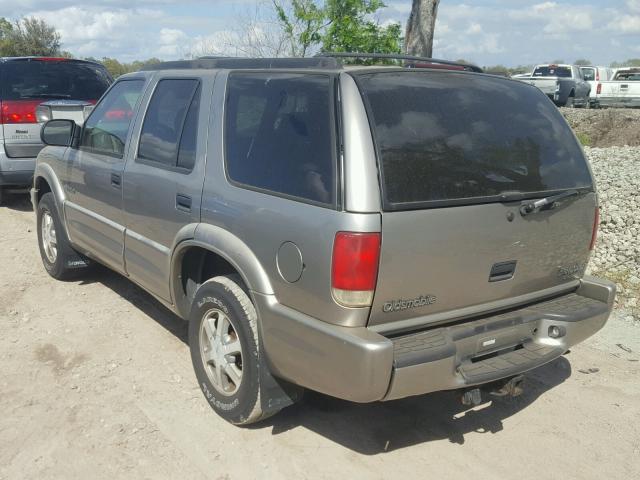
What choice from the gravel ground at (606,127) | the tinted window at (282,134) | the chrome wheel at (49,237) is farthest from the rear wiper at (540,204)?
the gravel ground at (606,127)

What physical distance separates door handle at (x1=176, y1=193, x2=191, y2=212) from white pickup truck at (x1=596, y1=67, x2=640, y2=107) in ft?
79.1

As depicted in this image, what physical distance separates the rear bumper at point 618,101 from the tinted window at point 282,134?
23999 millimetres

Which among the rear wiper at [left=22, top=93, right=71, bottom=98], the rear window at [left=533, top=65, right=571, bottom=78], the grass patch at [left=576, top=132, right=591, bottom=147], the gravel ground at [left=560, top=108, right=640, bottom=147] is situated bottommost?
the grass patch at [left=576, top=132, right=591, bottom=147]

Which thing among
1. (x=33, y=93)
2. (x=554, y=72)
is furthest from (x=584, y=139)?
(x=554, y=72)

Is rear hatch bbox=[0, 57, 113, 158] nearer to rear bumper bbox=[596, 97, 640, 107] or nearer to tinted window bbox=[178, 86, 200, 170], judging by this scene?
tinted window bbox=[178, 86, 200, 170]

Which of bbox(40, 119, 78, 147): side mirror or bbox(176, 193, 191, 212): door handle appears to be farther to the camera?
bbox(40, 119, 78, 147): side mirror

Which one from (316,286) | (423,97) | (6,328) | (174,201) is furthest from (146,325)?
(423,97)

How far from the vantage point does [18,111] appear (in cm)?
822

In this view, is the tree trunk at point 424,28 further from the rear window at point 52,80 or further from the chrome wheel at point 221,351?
the chrome wheel at point 221,351

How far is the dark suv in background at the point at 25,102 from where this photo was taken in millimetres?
8211

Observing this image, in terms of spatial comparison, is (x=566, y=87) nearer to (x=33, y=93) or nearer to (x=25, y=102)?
(x=33, y=93)

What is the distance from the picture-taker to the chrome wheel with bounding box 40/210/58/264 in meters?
5.79

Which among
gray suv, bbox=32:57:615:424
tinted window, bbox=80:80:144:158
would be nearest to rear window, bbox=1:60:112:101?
tinted window, bbox=80:80:144:158

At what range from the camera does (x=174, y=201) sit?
381cm
